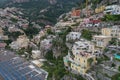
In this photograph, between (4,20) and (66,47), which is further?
(4,20)

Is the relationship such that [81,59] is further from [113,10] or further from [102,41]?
[113,10]

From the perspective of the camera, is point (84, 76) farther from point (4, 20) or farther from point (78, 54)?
point (4, 20)

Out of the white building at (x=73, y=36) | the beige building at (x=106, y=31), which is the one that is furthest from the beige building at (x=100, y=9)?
the beige building at (x=106, y=31)

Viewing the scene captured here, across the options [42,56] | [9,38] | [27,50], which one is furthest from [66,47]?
[9,38]

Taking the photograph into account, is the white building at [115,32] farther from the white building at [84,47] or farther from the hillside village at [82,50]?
the white building at [84,47]

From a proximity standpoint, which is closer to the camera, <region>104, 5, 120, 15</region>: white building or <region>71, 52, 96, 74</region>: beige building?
<region>71, 52, 96, 74</region>: beige building

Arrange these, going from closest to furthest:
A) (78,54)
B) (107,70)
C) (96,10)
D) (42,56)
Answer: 1. (107,70)
2. (78,54)
3. (42,56)
4. (96,10)

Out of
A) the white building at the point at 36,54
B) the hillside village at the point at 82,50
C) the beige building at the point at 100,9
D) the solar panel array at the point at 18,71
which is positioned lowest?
the solar panel array at the point at 18,71

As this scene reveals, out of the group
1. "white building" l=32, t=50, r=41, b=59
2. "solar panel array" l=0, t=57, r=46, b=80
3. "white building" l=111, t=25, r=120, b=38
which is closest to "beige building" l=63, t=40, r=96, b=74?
"white building" l=111, t=25, r=120, b=38

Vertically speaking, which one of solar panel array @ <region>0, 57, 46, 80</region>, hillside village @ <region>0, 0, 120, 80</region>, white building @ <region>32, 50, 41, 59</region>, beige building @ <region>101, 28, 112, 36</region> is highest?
beige building @ <region>101, 28, 112, 36</region>

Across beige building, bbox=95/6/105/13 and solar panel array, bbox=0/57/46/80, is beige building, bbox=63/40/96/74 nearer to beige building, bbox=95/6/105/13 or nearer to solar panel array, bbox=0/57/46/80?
solar panel array, bbox=0/57/46/80

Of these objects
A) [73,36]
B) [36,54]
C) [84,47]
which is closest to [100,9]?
[73,36]
